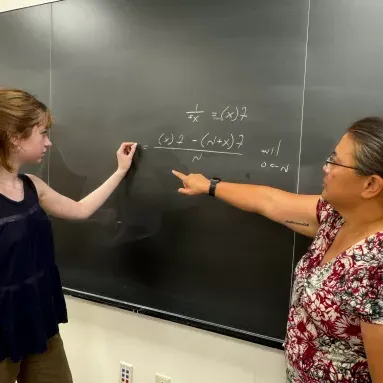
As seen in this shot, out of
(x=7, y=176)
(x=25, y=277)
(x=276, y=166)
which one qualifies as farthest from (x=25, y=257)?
(x=276, y=166)

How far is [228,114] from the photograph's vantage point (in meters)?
1.53

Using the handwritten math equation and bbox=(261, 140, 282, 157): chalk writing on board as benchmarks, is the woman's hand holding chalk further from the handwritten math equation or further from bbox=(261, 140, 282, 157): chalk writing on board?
bbox=(261, 140, 282, 157): chalk writing on board

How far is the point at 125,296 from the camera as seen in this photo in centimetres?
185

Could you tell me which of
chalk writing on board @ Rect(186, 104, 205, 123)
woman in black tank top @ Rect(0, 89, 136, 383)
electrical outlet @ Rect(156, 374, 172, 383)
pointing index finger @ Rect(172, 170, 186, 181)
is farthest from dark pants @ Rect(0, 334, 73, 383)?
chalk writing on board @ Rect(186, 104, 205, 123)

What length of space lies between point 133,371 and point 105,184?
0.87 metres

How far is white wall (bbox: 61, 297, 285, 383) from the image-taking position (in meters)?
1.66

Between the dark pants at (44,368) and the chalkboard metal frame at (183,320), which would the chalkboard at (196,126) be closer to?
the chalkboard metal frame at (183,320)

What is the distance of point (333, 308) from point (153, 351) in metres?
1.03

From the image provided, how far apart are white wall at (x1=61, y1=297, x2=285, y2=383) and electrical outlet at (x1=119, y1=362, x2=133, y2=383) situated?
0.02 metres

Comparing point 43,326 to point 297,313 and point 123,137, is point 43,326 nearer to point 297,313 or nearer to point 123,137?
point 123,137

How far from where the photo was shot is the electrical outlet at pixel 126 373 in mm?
1944

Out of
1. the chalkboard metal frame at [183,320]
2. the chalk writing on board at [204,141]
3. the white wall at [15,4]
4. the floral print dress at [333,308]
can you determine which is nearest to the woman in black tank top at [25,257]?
the chalkboard metal frame at [183,320]

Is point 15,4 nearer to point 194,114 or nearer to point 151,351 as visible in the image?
point 194,114

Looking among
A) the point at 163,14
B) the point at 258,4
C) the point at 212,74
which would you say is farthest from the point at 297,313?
the point at 163,14
